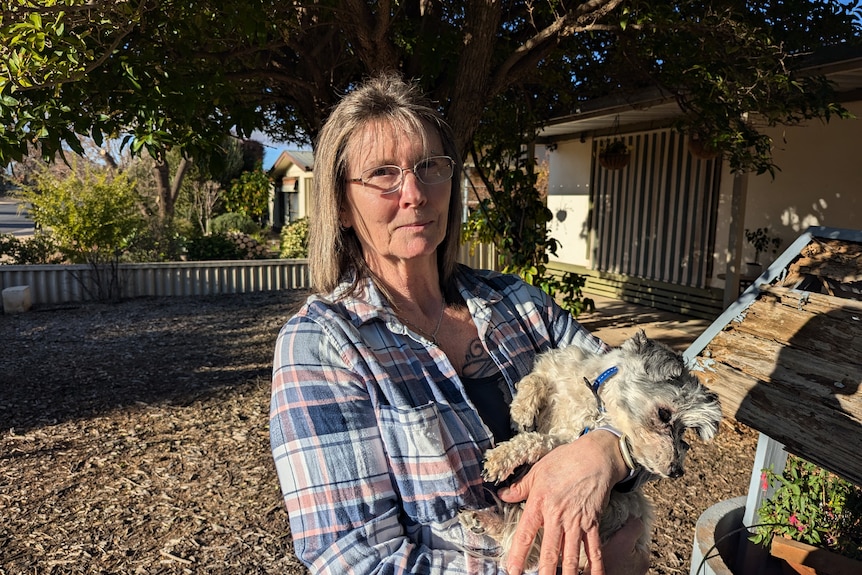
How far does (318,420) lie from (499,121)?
21.2 feet

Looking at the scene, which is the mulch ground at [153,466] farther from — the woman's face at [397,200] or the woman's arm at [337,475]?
the woman's arm at [337,475]

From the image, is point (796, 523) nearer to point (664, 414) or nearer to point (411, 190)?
point (664, 414)

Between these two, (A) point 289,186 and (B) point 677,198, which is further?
(A) point 289,186

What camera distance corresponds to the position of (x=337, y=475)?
1354 mm

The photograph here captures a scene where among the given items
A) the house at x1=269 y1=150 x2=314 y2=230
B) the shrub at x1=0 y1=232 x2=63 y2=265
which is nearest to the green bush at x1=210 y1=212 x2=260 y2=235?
the house at x1=269 y1=150 x2=314 y2=230

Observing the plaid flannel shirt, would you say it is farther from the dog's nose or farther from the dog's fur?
the dog's nose

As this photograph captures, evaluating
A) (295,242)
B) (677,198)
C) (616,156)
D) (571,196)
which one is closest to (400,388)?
(616,156)

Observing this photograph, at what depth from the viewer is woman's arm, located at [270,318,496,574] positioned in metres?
1.34

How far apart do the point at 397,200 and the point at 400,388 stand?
535 millimetres

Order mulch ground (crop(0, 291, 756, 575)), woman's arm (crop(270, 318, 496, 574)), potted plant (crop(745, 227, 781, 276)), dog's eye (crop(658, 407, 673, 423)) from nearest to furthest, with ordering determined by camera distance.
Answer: woman's arm (crop(270, 318, 496, 574))
dog's eye (crop(658, 407, 673, 423))
mulch ground (crop(0, 291, 756, 575))
potted plant (crop(745, 227, 781, 276))

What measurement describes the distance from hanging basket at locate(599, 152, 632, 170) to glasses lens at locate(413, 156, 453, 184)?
9.03 meters

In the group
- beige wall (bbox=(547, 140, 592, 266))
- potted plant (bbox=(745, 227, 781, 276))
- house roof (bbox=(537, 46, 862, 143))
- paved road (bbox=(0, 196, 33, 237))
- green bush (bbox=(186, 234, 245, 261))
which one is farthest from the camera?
paved road (bbox=(0, 196, 33, 237))

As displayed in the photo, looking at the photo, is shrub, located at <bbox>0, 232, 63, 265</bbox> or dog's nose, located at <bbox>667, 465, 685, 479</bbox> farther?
shrub, located at <bbox>0, 232, 63, 265</bbox>

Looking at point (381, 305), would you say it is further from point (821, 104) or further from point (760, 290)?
point (821, 104)
